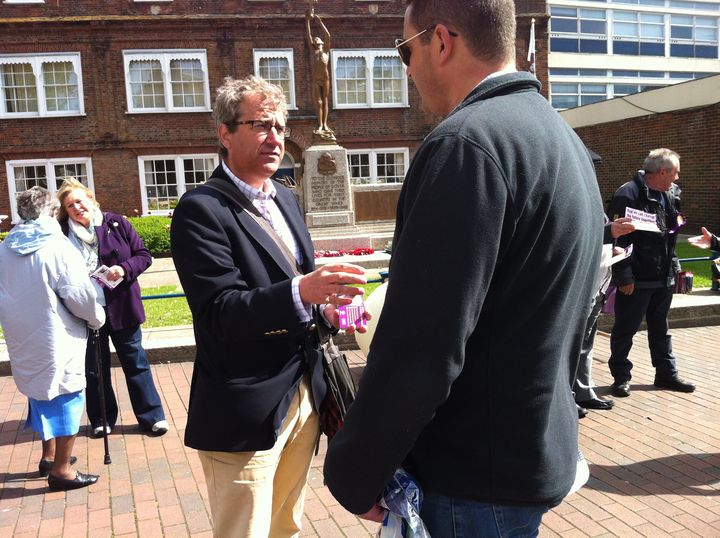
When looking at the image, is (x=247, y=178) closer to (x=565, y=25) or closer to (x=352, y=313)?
(x=352, y=313)

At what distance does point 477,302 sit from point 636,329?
5.11 m

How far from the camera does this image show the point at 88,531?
352cm

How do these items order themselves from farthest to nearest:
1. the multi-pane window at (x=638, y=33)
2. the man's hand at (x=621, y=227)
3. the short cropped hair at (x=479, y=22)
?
the multi-pane window at (x=638, y=33) → the man's hand at (x=621, y=227) → the short cropped hair at (x=479, y=22)

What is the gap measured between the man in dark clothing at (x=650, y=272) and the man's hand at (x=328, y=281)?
13.7 ft

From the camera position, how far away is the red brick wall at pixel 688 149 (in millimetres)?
17984

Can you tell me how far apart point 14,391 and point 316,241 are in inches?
371

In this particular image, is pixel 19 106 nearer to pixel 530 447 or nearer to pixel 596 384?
pixel 596 384

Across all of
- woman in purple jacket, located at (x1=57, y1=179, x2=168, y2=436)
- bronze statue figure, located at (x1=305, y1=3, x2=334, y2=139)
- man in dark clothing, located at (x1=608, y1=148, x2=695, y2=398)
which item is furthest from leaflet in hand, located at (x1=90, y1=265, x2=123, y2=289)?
bronze statue figure, located at (x1=305, y1=3, x2=334, y2=139)

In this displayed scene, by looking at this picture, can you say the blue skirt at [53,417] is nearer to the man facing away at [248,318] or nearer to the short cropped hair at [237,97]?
the man facing away at [248,318]

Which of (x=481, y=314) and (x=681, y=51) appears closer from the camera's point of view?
(x=481, y=314)

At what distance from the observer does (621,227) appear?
5.09 m

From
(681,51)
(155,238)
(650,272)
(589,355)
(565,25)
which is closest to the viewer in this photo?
(589,355)

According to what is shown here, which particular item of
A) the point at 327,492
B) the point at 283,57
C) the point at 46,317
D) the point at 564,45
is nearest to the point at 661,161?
the point at 327,492

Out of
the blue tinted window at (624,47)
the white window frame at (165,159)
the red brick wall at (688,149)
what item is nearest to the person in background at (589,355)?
the red brick wall at (688,149)
